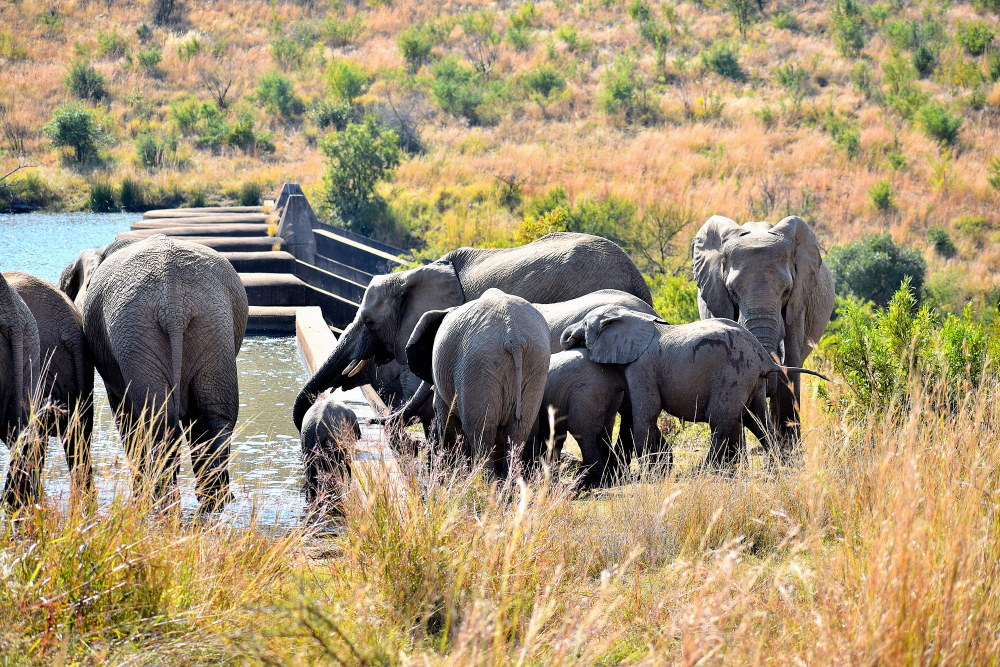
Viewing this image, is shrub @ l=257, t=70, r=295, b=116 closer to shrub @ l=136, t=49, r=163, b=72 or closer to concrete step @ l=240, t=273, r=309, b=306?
shrub @ l=136, t=49, r=163, b=72

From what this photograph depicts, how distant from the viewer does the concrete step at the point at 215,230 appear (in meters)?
18.6

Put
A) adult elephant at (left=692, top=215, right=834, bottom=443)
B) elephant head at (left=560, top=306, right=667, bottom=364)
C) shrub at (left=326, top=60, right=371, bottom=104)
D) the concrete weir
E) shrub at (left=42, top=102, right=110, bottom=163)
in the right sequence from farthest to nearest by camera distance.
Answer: shrub at (left=326, top=60, right=371, bottom=104) → shrub at (left=42, top=102, right=110, bottom=163) → the concrete weir → adult elephant at (left=692, top=215, right=834, bottom=443) → elephant head at (left=560, top=306, right=667, bottom=364)

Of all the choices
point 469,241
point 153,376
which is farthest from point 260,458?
point 469,241

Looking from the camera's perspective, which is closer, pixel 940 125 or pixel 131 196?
pixel 131 196

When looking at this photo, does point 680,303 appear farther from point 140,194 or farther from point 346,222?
point 140,194

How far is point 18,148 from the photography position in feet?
110

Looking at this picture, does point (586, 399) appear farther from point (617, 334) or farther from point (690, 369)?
point (690, 369)

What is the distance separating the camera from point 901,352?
666 centimetres

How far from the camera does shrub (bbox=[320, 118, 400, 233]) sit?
22.7 m

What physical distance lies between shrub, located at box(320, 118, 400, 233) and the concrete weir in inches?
59.6

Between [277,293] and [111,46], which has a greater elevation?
[111,46]

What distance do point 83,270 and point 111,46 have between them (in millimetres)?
44398

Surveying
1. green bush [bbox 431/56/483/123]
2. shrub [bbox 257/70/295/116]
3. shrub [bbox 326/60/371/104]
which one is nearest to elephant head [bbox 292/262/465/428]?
green bush [bbox 431/56/483/123]

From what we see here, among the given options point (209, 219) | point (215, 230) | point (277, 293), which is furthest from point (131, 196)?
point (277, 293)
